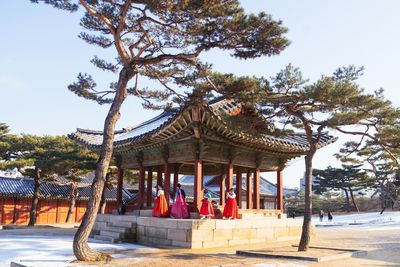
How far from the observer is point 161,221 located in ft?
45.4

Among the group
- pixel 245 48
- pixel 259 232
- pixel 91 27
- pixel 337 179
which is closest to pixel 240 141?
pixel 259 232

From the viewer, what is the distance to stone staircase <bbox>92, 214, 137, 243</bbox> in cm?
1488

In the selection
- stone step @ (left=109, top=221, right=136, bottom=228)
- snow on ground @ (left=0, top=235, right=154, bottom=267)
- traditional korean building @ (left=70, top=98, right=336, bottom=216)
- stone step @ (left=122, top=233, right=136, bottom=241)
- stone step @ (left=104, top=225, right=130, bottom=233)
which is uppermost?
traditional korean building @ (left=70, top=98, right=336, bottom=216)

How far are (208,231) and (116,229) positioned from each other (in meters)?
4.58

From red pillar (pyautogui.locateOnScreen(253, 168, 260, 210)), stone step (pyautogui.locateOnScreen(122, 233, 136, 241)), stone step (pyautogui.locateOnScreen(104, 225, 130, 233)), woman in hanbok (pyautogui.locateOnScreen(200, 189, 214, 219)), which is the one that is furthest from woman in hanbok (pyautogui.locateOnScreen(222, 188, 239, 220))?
stone step (pyautogui.locateOnScreen(104, 225, 130, 233))

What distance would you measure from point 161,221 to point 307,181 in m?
5.29

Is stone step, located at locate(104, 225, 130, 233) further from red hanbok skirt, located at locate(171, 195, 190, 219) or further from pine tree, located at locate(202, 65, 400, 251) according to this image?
pine tree, located at locate(202, 65, 400, 251)

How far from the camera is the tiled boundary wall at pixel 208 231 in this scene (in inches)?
507

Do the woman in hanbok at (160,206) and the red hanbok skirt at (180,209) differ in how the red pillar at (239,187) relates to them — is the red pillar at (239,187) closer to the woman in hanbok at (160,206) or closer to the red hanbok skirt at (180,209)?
the red hanbok skirt at (180,209)

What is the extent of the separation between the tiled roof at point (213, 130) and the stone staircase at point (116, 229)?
10.3ft

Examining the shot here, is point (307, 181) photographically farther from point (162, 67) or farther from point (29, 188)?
point (29, 188)

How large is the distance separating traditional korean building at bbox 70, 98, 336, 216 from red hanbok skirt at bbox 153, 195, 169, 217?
0.77m

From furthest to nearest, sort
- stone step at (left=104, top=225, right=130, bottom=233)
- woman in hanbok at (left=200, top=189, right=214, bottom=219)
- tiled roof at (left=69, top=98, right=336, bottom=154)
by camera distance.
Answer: stone step at (left=104, top=225, right=130, bottom=233), woman in hanbok at (left=200, top=189, right=214, bottom=219), tiled roof at (left=69, top=98, right=336, bottom=154)

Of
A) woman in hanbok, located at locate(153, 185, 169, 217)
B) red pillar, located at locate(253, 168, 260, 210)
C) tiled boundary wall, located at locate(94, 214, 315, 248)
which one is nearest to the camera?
tiled boundary wall, located at locate(94, 214, 315, 248)
